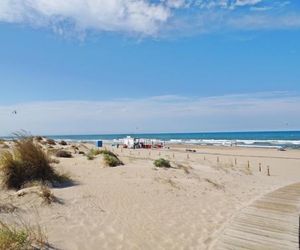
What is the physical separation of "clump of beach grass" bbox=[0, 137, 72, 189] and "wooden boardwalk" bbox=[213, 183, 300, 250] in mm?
5649

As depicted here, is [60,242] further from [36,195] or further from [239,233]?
[239,233]

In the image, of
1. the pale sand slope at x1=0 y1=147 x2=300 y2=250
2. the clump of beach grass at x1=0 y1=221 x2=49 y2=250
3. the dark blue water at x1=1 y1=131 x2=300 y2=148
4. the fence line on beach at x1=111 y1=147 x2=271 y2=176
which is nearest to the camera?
the clump of beach grass at x1=0 y1=221 x2=49 y2=250

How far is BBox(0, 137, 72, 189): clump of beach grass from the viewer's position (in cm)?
1091

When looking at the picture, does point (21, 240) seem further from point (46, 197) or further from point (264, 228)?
point (264, 228)

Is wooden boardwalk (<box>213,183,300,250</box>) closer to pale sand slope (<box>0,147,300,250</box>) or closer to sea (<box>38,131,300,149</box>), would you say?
pale sand slope (<box>0,147,300,250</box>)

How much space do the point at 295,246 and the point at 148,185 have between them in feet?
19.6

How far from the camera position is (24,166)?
449 inches

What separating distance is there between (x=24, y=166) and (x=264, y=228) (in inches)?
267

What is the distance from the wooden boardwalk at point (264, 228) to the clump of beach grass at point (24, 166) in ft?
18.5

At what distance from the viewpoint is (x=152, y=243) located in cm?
724

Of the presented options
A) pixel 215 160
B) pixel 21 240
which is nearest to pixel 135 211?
pixel 21 240

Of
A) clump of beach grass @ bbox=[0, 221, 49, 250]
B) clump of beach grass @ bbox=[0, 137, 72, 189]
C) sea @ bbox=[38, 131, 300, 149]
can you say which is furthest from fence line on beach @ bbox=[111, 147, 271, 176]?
sea @ bbox=[38, 131, 300, 149]

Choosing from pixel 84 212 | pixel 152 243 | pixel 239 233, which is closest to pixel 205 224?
pixel 239 233

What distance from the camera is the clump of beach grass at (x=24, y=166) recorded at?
35.8 feet
